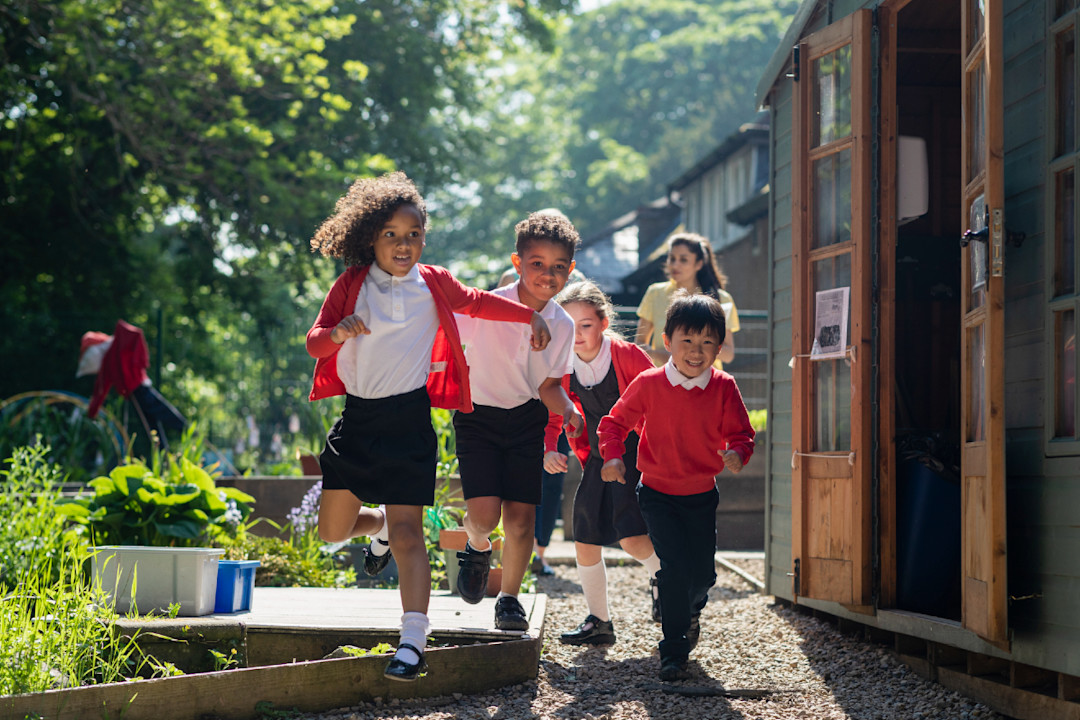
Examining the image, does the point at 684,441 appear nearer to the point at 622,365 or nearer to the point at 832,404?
the point at 622,365

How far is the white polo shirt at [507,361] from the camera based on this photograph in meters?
4.21

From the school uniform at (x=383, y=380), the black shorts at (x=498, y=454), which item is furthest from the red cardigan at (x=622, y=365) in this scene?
the school uniform at (x=383, y=380)

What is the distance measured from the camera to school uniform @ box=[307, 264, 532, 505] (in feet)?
12.2

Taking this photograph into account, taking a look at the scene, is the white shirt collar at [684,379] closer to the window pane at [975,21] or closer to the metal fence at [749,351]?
the window pane at [975,21]

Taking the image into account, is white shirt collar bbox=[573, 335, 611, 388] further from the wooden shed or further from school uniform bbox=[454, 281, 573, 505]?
the wooden shed

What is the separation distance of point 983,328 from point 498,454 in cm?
179

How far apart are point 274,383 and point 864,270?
8.24m

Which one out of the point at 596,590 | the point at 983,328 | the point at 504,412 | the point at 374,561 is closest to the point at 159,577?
the point at 374,561

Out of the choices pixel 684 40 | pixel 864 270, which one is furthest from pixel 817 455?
pixel 684 40

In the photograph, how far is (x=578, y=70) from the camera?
45.1m

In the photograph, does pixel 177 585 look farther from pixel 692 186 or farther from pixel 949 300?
pixel 692 186

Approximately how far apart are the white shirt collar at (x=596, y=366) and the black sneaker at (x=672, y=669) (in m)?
1.31

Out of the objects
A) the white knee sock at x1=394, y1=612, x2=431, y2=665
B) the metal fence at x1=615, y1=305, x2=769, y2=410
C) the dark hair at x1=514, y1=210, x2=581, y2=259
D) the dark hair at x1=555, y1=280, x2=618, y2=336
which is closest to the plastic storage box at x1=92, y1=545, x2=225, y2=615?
the white knee sock at x1=394, y1=612, x2=431, y2=665

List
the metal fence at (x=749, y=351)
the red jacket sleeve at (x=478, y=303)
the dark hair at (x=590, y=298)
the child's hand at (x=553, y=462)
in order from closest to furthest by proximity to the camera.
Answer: the red jacket sleeve at (x=478, y=303)
the child's hand at (x=553, y=462)
the dark hair at (x=590, y=298)
the metal fence at (x=749, y=351)
